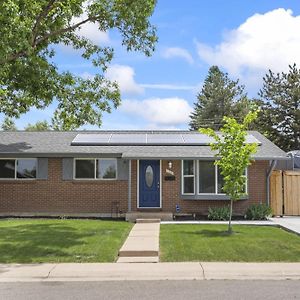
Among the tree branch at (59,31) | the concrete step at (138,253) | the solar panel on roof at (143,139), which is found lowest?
the concrete step at (138,253)

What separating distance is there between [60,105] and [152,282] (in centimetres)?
981

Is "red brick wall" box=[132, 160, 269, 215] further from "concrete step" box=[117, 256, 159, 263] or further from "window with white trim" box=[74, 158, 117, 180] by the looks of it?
"concrete step" box=[117, 256, 159, 263]

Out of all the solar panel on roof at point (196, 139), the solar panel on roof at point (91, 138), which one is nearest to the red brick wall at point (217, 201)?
the solar panel on roof at point (196, 139)

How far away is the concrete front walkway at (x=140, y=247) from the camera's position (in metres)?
11.0

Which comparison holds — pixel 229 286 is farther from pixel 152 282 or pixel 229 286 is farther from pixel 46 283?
pixel 46 283

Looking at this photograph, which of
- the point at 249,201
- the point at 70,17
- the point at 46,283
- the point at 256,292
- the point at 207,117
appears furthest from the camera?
the point at 207,117

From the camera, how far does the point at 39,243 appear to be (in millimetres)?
12664

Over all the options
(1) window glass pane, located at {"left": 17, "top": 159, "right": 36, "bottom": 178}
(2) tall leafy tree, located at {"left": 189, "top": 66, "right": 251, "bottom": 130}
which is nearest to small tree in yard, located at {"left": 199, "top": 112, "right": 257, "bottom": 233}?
(1) window glass pane, located at {"left": 17, "top": 159, "right": 36, "bottom": 178}

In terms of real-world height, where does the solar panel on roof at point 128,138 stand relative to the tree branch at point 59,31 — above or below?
below

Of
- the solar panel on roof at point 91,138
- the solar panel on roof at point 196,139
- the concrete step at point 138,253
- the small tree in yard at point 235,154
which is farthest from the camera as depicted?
the solar panel on roof at point 196,139

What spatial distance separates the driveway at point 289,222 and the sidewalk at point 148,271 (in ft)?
18.4

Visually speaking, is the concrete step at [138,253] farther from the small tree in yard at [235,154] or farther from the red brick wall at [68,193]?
Result: the red brick wall at [68,193]

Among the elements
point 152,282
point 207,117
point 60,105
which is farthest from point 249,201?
point 207,117

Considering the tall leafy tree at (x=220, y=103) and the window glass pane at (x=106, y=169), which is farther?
the tall leafy tree at (x=220, y=103)
